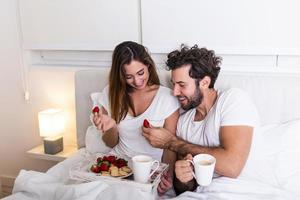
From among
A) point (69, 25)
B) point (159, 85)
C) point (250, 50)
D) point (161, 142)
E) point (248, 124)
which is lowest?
point (161, 142)

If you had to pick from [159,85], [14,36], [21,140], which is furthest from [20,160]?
[159,85]

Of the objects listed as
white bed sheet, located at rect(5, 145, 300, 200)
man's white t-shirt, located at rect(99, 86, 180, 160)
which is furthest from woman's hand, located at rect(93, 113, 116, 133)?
white bed sheet, located at rect(5, 145, 300, 200)

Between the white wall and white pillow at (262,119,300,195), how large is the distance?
135cm

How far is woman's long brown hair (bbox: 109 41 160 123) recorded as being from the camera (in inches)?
67.3

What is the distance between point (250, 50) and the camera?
1.83 metres

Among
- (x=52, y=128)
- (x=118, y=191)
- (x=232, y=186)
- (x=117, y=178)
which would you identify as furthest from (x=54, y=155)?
(x=232, y=186)

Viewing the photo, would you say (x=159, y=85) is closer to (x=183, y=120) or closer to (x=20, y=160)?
(x=183, y=120)

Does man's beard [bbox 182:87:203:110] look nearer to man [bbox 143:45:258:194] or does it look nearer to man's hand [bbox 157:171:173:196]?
man [bbox 143:45:258:194]

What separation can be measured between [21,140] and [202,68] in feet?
5.42

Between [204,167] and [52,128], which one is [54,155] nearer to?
[52,128]

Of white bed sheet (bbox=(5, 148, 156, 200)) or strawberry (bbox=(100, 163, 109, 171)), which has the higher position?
strawberry (bbox=(100, 163, 109, 171))

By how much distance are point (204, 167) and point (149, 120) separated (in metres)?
0.52

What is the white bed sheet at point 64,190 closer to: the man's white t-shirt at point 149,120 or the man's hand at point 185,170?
the man's hand at point 185,170

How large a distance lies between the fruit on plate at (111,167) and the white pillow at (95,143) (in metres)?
0.34
